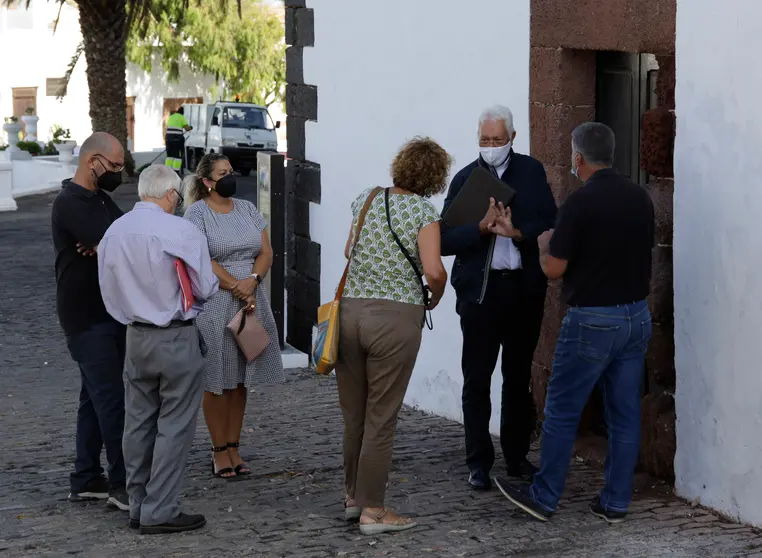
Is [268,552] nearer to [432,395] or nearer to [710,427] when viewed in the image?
[710,427]

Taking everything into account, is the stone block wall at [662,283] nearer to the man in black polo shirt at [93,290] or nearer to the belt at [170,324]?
the belt at [170,324]

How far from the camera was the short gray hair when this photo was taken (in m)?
5.89

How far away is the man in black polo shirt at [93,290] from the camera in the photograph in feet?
20.7

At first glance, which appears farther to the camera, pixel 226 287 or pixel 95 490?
pixel 226 287

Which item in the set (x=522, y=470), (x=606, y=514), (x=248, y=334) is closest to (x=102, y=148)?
(x=248, y=334)

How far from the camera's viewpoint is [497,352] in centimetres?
677

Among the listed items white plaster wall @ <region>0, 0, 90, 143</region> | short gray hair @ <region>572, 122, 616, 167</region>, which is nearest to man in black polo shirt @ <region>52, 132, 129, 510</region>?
short gray hair @ <region>572, 122, 616, 167</region>

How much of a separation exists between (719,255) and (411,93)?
324 centimetres

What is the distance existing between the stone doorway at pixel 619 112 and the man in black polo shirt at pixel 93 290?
2442mm

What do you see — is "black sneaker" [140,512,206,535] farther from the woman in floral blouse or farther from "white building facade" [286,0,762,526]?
"white building facade" [286,0,762,526]

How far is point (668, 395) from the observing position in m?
6.72

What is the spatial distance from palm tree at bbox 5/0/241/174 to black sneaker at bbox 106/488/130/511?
2246cm

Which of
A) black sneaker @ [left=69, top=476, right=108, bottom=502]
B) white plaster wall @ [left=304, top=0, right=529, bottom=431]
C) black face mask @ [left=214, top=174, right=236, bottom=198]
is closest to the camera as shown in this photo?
black sneaker @ [left=69, top=476, right=108, bottom=502]

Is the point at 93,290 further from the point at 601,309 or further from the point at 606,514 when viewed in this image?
the point at 606,514
